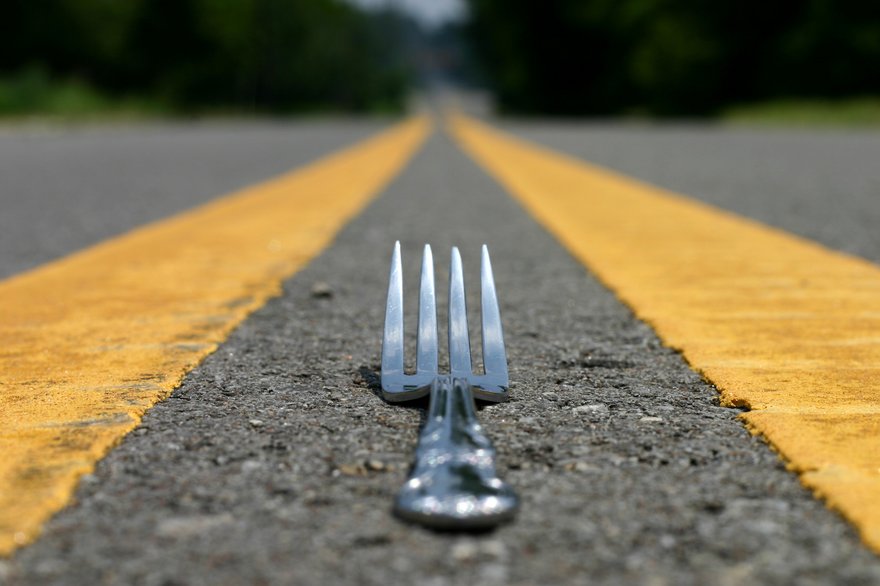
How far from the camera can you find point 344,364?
242 cm

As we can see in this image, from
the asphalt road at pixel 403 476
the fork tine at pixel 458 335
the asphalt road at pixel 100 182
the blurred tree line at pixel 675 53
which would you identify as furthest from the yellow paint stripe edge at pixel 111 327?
the blurred tree line at pixel 675 53

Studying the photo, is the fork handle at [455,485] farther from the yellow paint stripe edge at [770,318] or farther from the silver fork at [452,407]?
the yellow paint stripe edge at [770,318]

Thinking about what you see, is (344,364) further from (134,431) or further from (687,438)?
(687,438)

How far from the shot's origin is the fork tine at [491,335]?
2.12 meters

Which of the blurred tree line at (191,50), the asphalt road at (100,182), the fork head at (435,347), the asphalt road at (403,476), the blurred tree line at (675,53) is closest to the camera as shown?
the asphalt road at (403,476)

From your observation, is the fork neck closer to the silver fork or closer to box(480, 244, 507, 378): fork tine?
the silver fork

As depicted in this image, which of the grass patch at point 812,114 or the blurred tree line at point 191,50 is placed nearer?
the grass patch at point 812,114

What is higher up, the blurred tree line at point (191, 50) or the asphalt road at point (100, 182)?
the blurred tree line at point (191, 50)

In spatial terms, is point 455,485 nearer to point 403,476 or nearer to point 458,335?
point 403,476

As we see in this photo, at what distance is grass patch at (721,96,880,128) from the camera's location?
28422mm

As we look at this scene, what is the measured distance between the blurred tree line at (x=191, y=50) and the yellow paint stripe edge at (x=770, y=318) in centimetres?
4487

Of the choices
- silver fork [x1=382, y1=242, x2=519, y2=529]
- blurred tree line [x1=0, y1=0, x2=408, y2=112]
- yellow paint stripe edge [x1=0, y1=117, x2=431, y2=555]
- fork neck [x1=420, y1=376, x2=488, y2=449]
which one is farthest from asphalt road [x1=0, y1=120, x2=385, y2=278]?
blurred tree line [x1=0, y1=0, x2=408, y2=112]

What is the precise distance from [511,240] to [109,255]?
195 cm

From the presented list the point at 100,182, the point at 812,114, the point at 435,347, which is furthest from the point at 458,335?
the point at 812,114
